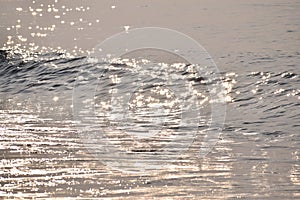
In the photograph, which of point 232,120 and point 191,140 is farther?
point 232,120

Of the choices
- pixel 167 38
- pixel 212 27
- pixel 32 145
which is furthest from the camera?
pixel 212 27

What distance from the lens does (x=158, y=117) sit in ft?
52.5

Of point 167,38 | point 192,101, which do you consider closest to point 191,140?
point 192,101

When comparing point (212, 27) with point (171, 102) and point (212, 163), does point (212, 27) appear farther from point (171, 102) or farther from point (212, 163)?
point (212, 163)

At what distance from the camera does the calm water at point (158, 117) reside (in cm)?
1055

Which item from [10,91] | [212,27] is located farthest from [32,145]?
[212,27]

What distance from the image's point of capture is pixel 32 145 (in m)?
13.4

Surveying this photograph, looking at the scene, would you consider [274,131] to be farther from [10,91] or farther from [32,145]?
[10,91]

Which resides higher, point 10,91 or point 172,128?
point 10,91

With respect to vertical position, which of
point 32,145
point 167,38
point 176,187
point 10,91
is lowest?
point 176,187

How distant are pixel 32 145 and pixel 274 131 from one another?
4.57 metres

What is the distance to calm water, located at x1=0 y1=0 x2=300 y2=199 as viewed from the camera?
1055 centimetres

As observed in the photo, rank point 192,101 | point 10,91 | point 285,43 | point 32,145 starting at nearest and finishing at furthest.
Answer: point 32,145 → point 192,101 → point 10,91 → point 285,43

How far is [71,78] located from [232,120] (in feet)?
25.8
